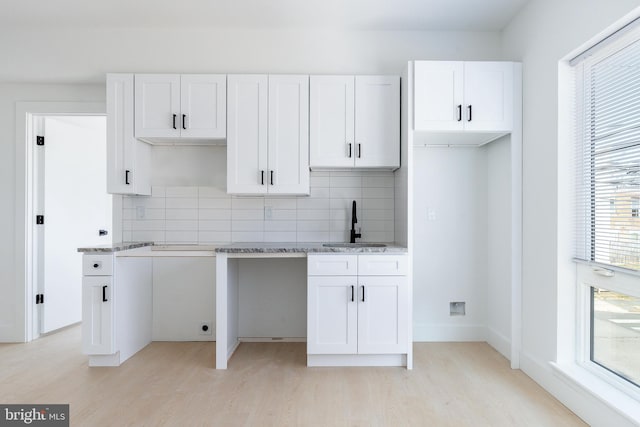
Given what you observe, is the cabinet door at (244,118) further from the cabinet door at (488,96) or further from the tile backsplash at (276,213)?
the cabinet door at (488,96)

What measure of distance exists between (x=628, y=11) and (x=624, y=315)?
1.57 meters

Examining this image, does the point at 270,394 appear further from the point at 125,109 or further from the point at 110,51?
the point at 110,51

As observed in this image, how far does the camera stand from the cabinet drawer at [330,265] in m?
2.84

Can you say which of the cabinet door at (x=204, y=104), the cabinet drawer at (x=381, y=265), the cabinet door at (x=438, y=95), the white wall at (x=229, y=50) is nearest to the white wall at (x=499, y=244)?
the cabinet door at (x=438, y=95)

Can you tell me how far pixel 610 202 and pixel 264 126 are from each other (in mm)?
2401

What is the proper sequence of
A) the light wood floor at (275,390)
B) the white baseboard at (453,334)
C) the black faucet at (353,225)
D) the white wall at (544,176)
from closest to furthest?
the light wood floor at (275,390) < the white wall at (544,176) < the black faucet at (353,225) < the white baseboard at (453,334)

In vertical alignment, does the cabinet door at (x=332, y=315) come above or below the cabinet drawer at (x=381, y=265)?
below

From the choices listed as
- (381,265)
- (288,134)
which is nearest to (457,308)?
(381,265)

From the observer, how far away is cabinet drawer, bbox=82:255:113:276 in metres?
2.84

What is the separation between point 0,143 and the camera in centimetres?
350

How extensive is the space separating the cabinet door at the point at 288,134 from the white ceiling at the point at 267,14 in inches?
21.5

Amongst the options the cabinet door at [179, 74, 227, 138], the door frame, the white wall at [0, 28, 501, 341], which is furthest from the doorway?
the cabinet door at [179, 74, 227, 138]

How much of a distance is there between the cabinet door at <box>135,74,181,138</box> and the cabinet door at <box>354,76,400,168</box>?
4.95 feet

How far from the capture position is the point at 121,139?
3.14 metres
